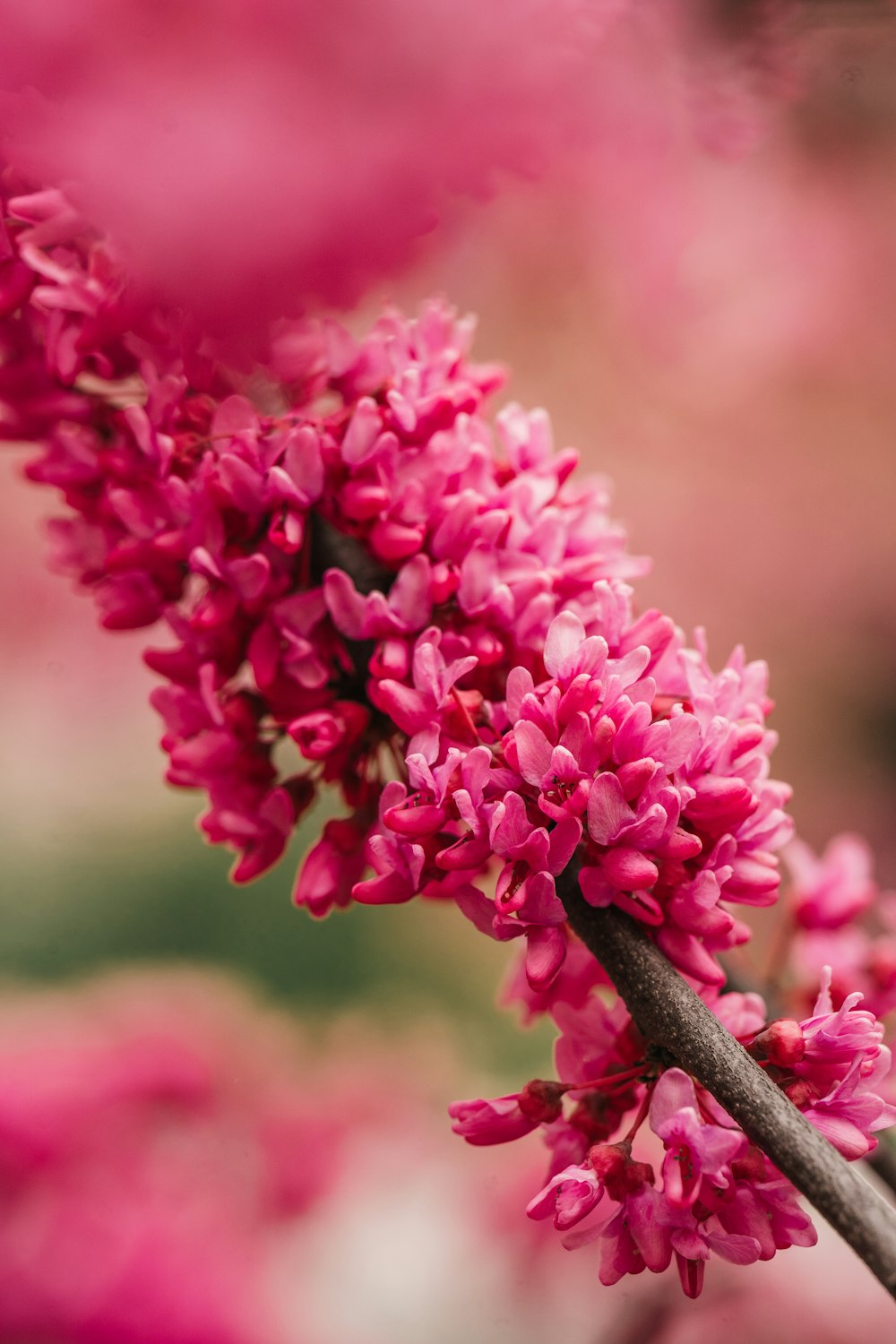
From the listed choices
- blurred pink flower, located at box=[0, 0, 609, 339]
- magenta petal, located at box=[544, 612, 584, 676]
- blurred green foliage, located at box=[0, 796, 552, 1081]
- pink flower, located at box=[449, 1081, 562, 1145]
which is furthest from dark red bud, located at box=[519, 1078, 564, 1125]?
blurred green foliage, located at box=[0, 796, 552, 1081]

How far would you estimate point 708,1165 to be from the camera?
0.30 metres

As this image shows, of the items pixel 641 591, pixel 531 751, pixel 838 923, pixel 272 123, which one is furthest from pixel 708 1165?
pixel 641 591

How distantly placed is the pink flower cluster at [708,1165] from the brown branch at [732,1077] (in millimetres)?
11

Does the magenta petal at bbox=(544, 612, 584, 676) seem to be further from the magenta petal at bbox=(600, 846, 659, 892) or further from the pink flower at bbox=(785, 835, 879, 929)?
the pink flower at bbox=(785, 835, 879, 929)

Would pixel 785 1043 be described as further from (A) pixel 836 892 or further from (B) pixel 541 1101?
(A) pixel 836 892

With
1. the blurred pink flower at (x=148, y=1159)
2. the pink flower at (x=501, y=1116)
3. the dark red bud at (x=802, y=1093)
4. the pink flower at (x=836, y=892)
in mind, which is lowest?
the blurred pink flower at (x=148, y=1159)

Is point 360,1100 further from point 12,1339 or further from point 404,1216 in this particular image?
point 12,1339

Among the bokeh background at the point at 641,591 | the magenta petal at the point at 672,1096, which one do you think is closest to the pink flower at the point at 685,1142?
the magenta petal at the point at 672,1096

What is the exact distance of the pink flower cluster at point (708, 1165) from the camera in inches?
11.9

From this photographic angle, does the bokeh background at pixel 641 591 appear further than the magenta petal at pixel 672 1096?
Yes

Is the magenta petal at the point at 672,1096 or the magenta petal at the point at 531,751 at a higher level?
the magenta petal at the point at 531,751

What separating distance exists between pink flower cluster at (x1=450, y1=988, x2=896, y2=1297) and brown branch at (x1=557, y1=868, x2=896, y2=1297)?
0.01 m

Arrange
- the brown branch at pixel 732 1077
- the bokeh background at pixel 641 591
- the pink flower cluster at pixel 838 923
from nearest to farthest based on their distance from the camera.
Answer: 1. the brown branch at pixel 732 1077
2. the pink flower cluster at pixel 838 923
3. the bokeh background at pixel 641 591

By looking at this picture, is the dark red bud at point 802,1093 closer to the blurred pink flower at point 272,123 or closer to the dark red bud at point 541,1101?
the dark red bud at point 541,1101
